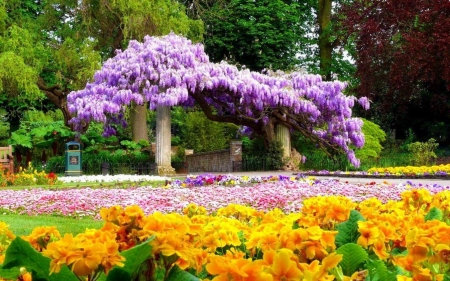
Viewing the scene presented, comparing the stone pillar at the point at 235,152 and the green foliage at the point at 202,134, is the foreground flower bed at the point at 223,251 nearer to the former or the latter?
the stone pillar at the point at 235,152

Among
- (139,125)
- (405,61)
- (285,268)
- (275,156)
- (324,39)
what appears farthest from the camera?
(324,39)

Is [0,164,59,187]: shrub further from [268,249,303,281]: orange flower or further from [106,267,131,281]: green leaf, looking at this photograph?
[268,249,303,281]: orange flower

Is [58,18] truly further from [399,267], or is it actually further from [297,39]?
[399,267]

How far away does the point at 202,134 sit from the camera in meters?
24.7

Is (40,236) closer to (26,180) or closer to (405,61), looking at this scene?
(26,180)

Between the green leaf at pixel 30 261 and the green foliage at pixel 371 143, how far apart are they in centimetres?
2052

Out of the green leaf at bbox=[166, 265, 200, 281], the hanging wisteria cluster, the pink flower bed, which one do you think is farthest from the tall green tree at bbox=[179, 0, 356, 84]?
the green leaf at bbox=[166, 265, 200, 281]

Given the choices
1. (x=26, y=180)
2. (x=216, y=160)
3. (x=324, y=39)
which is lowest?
(x=26, y=180)

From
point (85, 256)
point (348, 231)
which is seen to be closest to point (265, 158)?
point (348, 231)

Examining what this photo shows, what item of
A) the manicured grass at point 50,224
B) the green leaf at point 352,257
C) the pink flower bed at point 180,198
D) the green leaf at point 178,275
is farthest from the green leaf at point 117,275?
the pink flower bed at point 180,198

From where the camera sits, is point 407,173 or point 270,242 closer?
point 270,242

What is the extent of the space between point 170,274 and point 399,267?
711mm

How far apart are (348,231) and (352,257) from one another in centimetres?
53

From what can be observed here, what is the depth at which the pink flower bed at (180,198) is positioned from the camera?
8344 millimetres
